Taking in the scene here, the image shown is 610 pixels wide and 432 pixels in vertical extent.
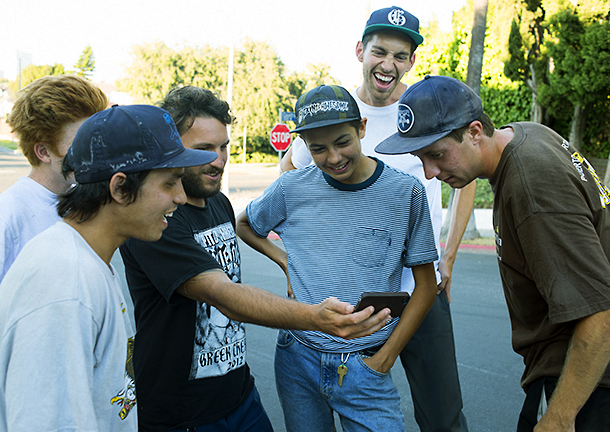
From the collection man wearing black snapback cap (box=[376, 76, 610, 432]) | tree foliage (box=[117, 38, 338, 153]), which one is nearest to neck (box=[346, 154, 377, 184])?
man wearing black snapback cap (box=[376, 76, 610, 432])

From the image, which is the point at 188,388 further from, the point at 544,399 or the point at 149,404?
the point at 544,399

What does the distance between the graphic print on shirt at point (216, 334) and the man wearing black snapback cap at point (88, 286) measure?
0.52 metres

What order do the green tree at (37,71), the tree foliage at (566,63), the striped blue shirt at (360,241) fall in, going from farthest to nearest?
1. the green tree at (37,71)
2. the tree foliage at (566,63)
3. the striped blue shirt at (360,241)

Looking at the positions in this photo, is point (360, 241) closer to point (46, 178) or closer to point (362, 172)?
point (362, 172)

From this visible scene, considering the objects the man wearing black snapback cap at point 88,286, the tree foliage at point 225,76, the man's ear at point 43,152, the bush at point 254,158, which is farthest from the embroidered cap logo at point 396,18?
the bush at point 254,158

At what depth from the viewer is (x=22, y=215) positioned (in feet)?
6.76

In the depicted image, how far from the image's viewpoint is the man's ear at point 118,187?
1515 millimetres

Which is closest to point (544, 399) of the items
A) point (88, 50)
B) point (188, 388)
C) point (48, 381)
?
point (188, 388)

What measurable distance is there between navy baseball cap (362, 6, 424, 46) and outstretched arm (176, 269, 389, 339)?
1884mm

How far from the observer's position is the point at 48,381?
122 centimetres

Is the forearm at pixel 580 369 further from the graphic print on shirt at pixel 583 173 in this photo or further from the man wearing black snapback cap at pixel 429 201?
the man wearing black snapback cap at pixel 429 201

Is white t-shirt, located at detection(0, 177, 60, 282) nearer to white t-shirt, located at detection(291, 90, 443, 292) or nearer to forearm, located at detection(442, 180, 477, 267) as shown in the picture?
white t-shirt, located at detection(291, 90, 443, 292)

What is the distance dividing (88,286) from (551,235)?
4.87 ft

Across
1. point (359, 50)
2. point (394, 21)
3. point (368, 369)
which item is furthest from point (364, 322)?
point (359, 50)
